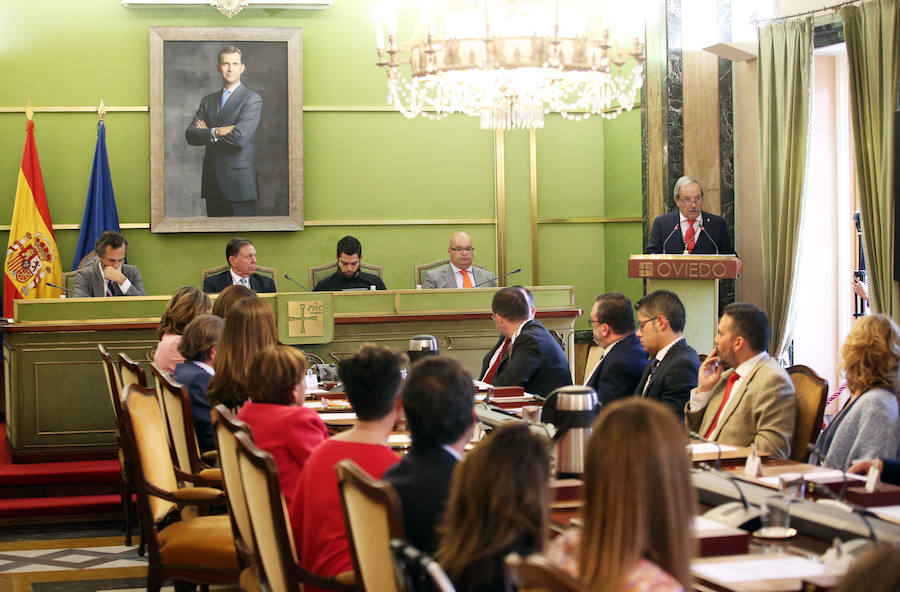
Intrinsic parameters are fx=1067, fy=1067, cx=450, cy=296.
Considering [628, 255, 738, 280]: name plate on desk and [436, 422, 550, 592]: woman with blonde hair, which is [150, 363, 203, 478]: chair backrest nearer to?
[436, 422, 550, 592]: woman with blonde hair

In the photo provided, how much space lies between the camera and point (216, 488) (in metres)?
4.01

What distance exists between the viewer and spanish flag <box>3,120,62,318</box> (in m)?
8.46

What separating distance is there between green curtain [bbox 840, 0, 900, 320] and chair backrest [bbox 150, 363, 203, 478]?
427 centimetres

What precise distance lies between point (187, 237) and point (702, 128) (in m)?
4.36

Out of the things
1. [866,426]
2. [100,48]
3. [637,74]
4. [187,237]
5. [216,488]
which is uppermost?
[100,48]

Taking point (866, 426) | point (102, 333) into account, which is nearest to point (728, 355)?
point (866, 426)

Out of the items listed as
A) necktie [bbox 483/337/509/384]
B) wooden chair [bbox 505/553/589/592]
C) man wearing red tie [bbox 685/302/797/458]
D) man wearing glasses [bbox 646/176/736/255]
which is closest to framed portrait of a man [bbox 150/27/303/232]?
man wearing glasses [bbox 646/176/736/255]

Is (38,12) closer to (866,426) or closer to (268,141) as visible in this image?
(268,141)

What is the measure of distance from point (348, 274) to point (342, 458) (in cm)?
546

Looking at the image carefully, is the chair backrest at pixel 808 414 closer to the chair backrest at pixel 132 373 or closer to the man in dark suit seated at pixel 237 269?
the chair backrest at pixel 132 373

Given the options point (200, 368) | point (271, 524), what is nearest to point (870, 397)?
point (271, 524)

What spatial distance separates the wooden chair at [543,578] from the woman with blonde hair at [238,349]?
2660 millimetres

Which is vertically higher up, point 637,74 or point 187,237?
point 637,74

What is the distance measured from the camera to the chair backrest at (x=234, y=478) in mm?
2921
